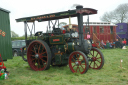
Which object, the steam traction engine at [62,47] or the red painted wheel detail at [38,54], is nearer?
the steam traction engine at [62,47]

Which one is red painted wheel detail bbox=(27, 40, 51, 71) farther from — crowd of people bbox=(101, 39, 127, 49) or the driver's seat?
crowd of people bbox=(101, 39, 127, 49)

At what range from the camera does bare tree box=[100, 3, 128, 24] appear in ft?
123

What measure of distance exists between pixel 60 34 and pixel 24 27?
6.15 feet

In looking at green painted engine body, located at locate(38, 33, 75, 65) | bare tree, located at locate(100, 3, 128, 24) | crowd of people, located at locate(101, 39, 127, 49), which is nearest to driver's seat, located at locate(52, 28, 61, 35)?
green painted engine body, located at locate(38, 33, 75, 65)

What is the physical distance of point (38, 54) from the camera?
686 cm

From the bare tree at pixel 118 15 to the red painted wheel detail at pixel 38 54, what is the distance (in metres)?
34.4

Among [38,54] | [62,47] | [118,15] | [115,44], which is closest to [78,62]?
[62,47]

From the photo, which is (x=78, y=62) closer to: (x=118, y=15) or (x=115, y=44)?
(x=115, y=44)

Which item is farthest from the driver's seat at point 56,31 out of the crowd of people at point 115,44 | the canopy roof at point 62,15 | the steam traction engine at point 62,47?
the crowd of people at point 115,44

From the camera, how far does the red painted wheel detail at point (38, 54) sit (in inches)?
261

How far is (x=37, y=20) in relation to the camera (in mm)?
7211

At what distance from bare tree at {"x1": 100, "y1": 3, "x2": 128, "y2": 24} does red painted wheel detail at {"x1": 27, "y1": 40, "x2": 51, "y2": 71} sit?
34358 millimetres

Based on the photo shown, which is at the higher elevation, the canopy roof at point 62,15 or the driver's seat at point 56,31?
the canopy roof at point 62,15

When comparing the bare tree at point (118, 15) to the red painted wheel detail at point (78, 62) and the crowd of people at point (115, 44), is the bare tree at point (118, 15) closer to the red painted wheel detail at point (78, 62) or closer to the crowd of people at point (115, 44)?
the crowd of people at point (115, 44)
